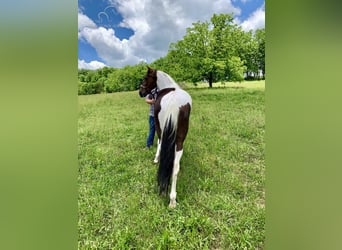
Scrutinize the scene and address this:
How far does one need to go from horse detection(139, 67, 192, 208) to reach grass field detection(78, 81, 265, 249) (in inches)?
3.2

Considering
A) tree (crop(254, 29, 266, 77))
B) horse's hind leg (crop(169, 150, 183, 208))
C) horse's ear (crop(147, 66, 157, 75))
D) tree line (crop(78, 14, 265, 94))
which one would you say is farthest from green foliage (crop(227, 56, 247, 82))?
horse's hind leg (crop(169, 150, 183, 208))

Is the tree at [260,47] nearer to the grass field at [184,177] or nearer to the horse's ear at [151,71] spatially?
the grass field at [184,177]

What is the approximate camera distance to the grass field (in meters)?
1.34

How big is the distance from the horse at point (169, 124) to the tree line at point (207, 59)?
0.12 m

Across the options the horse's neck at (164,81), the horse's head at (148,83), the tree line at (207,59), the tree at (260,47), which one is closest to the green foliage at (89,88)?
the tree line at (207,59)

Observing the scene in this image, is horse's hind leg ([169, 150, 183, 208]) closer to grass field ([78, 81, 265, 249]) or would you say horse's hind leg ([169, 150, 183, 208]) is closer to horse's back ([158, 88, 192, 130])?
grass field ([78, 81, 265, 249])

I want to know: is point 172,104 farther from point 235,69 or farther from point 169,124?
point 235,69

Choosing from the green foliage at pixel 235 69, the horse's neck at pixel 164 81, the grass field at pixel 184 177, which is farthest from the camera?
the green foliage at pixel 235 69

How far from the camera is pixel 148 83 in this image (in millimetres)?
1482

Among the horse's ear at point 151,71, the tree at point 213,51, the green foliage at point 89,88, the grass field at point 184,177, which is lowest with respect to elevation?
the grass field at point 184,177

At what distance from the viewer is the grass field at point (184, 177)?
1336 mm
